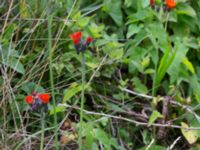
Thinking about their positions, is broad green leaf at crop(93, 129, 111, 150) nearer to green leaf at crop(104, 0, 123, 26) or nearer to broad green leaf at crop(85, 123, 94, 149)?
broad green leaf at crop(85, 123, 94, 149)

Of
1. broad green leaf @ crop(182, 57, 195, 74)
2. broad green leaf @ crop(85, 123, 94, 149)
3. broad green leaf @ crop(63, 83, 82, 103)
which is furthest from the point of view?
broad green leaf @ crop(182, 57, 195, 74)

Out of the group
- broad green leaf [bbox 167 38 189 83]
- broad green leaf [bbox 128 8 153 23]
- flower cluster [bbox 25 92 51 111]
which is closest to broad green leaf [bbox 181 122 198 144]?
broad green leaf [bbox 167 38 189 83]

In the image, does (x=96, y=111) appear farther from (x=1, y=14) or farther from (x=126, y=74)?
(x=1, y=14)

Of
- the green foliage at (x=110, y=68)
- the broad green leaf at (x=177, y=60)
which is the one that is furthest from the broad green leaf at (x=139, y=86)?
the broad green leaf at (x=177, y=60)

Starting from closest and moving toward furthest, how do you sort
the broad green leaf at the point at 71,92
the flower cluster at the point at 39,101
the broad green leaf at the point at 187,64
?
the flower cluster at the point at 39,101 → the broad green leaf at the point at 71,92 → the broad green leaf at the point at 187,64

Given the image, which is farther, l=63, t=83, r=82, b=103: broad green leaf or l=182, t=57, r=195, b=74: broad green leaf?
l=182, t=57, r=195, b=74: broad green leaf

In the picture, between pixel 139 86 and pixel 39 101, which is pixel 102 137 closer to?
pixel 139 86

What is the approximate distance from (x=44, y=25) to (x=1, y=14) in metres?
0.19

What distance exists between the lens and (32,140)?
6.23ft

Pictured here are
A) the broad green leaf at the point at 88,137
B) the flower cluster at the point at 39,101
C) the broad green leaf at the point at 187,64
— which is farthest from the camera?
the broad green leaf at the point at 187,64

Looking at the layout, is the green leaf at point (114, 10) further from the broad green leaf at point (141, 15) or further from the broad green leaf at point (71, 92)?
the broad green leaf at point (71, 92)

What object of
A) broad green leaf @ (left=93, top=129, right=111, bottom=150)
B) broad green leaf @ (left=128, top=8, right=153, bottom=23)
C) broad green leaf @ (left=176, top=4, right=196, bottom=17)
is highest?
broad green leaf @ (left=128, top=8, right=153, bottom=23)

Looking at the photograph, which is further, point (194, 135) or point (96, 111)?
point (96, 111)

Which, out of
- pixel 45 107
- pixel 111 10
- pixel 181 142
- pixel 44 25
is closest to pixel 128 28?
pixel 111 10
